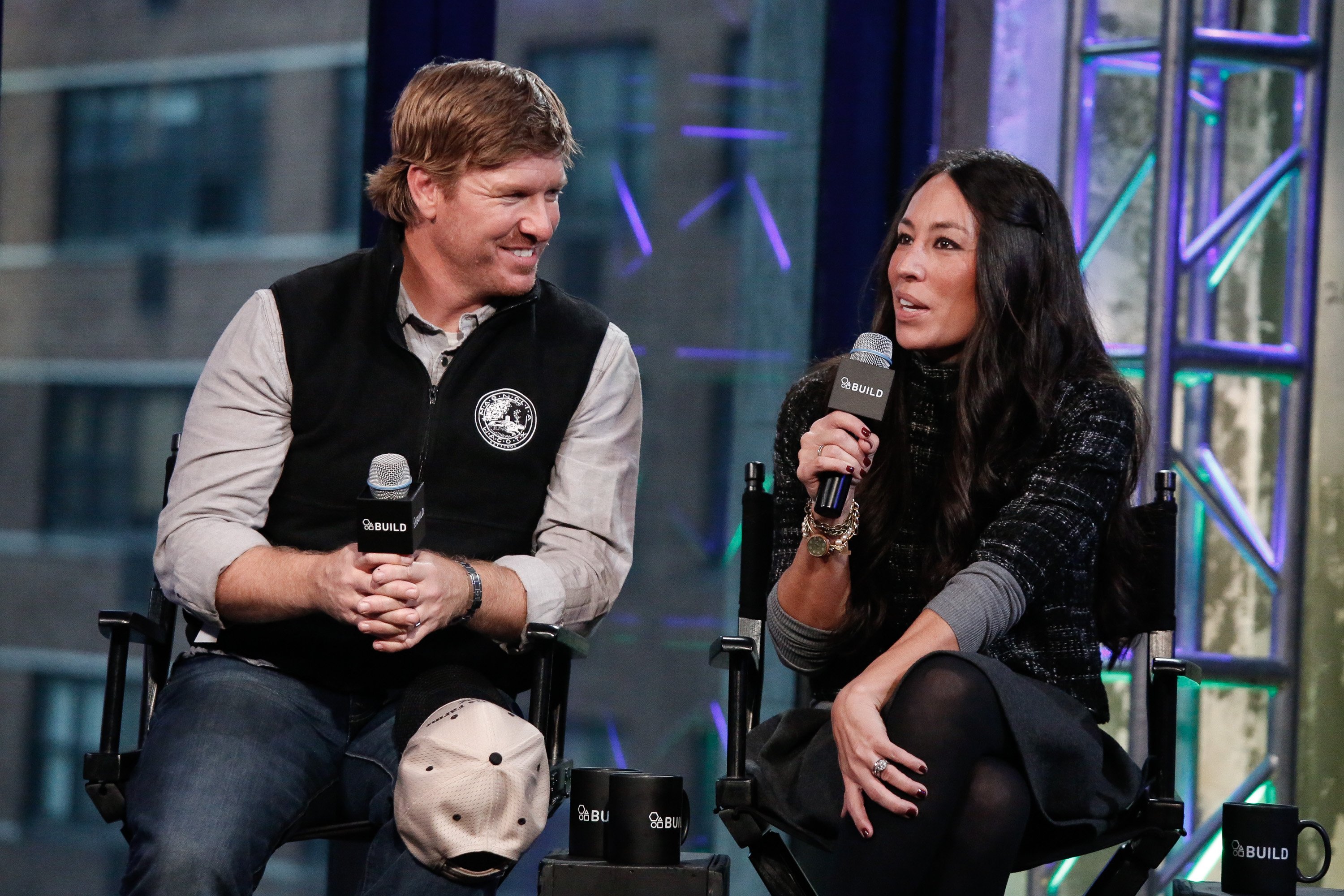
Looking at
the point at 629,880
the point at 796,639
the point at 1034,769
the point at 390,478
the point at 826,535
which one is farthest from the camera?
the point at 796,639

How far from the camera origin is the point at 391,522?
1.68 m

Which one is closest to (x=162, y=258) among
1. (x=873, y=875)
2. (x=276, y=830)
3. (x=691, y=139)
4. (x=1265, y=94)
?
(x=691, y=139)

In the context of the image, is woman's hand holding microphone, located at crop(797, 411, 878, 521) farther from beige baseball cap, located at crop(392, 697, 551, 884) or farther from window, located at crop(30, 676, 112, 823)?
window, located at crop(30, 676, 112, 823)

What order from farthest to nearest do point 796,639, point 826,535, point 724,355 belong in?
point 724,355 < point 796,639 < point 826,535

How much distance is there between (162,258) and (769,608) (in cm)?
180

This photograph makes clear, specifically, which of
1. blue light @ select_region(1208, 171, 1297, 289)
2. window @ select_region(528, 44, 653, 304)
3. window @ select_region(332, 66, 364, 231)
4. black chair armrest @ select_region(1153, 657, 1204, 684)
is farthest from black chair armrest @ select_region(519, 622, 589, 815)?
blue light @ select_region(1208, 171, 1297, 289)

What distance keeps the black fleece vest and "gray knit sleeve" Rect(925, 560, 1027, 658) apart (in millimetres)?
680

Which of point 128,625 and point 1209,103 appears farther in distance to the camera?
point 1209,103

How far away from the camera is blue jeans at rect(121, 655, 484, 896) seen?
1.76 m

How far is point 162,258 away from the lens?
317cm

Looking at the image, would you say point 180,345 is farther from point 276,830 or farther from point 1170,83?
point 1170,83

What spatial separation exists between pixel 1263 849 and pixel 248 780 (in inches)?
58.4

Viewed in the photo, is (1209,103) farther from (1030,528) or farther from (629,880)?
(629,880)

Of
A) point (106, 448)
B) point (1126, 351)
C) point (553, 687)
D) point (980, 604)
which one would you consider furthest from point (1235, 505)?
point (106, 448)
